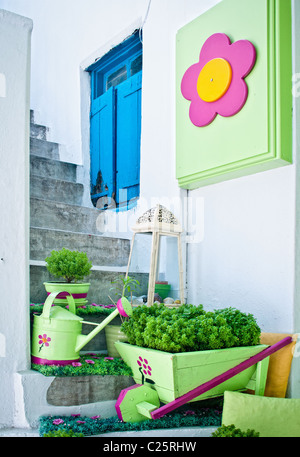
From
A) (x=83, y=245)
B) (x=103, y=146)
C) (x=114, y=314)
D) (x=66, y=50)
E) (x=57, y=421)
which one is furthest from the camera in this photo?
(x=66, y=50)

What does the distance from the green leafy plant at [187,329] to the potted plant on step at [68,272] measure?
1.01ft

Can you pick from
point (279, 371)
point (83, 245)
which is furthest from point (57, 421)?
point (83, 245)

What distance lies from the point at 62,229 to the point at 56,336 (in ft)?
4.53

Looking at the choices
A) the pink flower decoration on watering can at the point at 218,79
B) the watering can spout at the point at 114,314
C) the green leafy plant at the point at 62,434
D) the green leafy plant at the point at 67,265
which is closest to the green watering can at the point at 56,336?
the watering can spout at the point at 114,314

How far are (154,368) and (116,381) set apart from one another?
246 mm

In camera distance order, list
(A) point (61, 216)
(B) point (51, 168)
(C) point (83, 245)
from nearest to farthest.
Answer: (C) point (83, 245) → (A) point (61, 216) → (B) point (51, 168)

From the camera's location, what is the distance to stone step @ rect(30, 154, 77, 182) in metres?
3.70

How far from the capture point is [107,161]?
4.16 metres

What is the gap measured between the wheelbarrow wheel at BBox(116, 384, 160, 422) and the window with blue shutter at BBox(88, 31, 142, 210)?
2.09 m

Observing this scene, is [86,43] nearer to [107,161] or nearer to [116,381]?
[107,161]

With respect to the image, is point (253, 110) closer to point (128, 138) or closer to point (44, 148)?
point (128, 138)

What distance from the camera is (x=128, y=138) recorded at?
13.0 feet

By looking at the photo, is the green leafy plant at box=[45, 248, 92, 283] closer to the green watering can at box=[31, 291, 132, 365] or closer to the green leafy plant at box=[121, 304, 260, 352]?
the green watering can at box=[31, 291, 132, 365]
